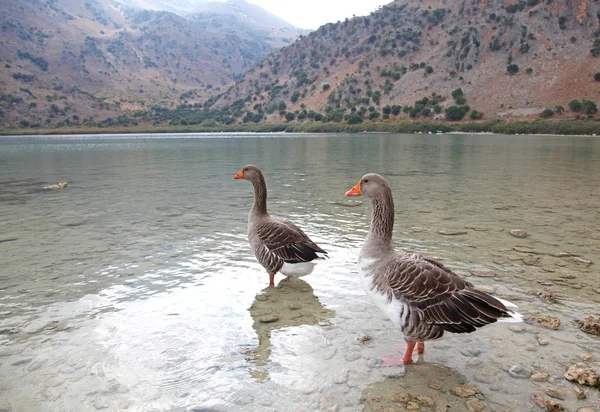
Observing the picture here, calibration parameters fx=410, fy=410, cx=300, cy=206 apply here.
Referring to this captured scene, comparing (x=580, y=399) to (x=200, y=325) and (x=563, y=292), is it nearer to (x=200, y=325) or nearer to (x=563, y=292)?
(x=563, y=292)

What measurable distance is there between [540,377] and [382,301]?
2079 millimetres

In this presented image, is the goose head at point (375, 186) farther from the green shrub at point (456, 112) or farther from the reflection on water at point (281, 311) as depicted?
the green shrub at point (456, 112)

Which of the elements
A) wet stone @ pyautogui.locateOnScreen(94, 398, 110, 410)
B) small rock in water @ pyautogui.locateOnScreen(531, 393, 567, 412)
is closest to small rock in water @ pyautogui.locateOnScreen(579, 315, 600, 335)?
small rock in water @ pyautogui.locateOnScreen(531, 393, 567, 412)

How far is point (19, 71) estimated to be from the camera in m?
181

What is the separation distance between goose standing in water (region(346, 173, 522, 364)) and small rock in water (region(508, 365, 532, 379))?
2.99 ft

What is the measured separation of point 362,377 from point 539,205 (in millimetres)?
13733

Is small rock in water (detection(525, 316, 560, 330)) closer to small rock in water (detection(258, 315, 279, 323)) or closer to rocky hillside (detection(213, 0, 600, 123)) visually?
small rock in water (detection(258, 315, 279, 323))

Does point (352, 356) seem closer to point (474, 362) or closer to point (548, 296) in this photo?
point (474, 362)

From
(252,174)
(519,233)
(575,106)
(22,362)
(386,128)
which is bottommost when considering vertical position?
(22,362)

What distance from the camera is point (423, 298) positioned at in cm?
494

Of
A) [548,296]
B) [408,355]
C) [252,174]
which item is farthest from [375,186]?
[548,296]

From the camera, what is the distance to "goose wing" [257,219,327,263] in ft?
25.2

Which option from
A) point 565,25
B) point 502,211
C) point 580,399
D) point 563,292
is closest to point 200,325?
point 580,399

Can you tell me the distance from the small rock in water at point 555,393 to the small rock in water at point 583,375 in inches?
12.4
